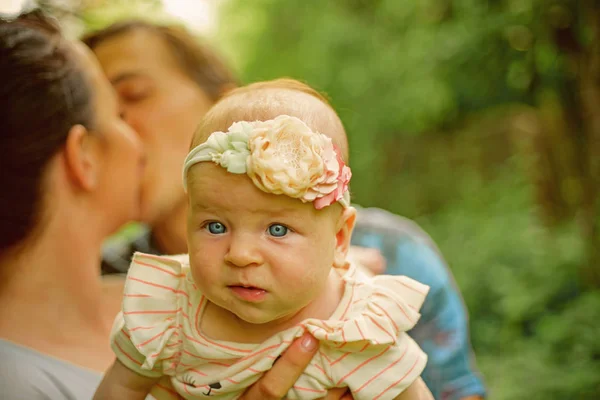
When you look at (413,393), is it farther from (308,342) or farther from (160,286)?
(160,286)

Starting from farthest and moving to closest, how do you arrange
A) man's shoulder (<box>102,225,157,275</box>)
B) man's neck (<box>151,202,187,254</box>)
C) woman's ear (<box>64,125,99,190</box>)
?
man's shoulder (<box>102,225,157,275</box>) < man's neck (<box>151,202,187,254</box>) < woman's ear (<box>64,125,99,190</box>)

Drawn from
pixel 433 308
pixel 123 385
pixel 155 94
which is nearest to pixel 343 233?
pixel 123 385

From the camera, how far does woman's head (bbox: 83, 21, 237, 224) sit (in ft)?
8.46

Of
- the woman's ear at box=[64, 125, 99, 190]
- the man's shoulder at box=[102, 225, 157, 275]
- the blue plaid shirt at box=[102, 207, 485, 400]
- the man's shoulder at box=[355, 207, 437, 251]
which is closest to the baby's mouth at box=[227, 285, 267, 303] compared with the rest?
the woman's ear at box=[64, 125, 99, 190]

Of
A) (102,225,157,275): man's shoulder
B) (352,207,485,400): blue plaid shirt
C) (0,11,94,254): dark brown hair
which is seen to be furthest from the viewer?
(102,225,157,275): man's shoulder

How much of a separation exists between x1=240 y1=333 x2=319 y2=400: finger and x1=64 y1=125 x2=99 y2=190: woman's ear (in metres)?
0.99

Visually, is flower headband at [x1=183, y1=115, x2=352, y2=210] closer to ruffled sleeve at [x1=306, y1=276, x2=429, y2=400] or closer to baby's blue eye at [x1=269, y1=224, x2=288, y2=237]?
baby's blue eye at [x1=269, y1=224, x2=288, y2=237]

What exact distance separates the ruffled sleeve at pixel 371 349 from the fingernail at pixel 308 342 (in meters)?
0.02

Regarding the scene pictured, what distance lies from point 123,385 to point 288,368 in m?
0.40

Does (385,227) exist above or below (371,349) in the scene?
below

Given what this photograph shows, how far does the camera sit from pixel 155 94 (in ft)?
8.53

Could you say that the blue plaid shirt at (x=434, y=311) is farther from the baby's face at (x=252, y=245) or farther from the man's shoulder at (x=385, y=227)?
the baby's face at (x=252, y=245)

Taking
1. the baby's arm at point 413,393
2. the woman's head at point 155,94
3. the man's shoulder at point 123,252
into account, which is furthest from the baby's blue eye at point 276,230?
the man's shoulder at point 123,252

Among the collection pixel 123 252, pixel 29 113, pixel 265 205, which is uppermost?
pixel 29 113
